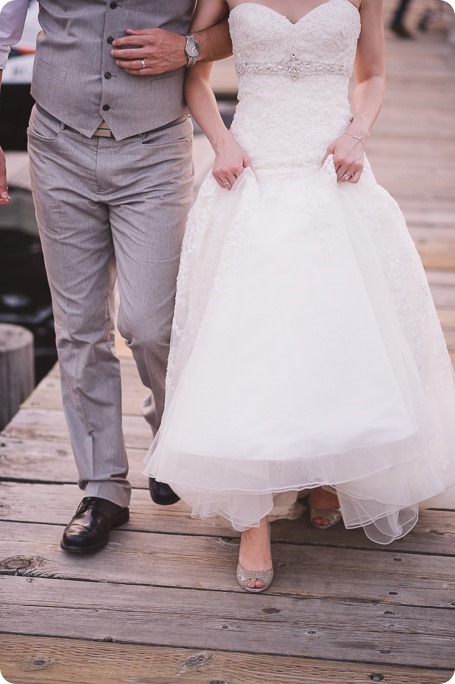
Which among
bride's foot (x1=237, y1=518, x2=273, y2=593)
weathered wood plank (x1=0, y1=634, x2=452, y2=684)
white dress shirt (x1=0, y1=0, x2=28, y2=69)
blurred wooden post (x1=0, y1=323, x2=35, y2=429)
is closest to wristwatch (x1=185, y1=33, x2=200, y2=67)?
white dress shirt (x1=0, y1=0, x2=28, y2=69)

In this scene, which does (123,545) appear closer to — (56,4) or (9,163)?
(56,4)

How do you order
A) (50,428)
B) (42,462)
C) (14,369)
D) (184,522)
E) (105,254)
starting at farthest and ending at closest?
(14,369) < (50,428) < (42,462) < (184,522) < (105,254)

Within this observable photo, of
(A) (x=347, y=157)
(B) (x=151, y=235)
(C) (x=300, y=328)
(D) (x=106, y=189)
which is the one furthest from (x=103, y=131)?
(C) (x=300, y=328)

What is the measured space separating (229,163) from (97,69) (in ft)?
1.34

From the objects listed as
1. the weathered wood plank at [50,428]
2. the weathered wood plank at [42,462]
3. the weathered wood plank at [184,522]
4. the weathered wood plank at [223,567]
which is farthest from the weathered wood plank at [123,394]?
the weathered wood plank at [223,567]

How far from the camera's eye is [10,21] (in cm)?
237

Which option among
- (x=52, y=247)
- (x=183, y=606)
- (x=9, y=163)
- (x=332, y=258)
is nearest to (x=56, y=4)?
(x=52, y=247)

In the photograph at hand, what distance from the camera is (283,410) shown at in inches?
79.8

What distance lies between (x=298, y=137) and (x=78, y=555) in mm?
1277

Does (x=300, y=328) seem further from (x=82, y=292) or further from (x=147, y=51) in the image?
(x=147, y=51)

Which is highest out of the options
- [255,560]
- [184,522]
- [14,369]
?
[255,560]

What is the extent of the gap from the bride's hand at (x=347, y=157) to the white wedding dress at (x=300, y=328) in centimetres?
3

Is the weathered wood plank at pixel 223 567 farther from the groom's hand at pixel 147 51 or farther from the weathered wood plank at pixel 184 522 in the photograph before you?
the groom's hand at pixel 147 51

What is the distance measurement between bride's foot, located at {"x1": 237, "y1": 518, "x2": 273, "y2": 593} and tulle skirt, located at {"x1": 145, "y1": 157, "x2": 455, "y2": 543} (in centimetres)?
12
